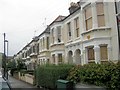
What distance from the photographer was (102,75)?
1057 centimetres

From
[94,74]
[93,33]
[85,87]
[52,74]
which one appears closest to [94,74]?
[94,74]

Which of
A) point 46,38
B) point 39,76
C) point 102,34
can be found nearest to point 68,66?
point 102,34

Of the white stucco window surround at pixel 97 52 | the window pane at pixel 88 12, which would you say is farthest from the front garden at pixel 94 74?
the window pane at pixel 88 12

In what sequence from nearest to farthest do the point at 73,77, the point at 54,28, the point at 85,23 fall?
the point at 73,77 → the point at 85,23 → the point at 54,28

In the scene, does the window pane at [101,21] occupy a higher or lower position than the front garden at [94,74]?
higher

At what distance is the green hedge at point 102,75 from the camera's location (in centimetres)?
998

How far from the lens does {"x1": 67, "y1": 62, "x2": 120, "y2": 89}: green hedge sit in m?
9.98

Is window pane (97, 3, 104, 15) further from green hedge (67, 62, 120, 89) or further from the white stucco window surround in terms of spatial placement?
green hedge (67, 62, 120, 89)

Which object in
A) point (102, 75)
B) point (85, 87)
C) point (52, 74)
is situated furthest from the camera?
point (52, 74)

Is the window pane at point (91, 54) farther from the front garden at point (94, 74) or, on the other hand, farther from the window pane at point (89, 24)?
the front garden at point (94, 74)

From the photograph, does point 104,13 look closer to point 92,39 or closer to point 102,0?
point 102,0

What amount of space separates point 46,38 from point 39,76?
9.97 meters

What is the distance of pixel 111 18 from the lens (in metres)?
15.8

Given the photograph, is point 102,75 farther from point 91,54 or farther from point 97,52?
point 91,54
